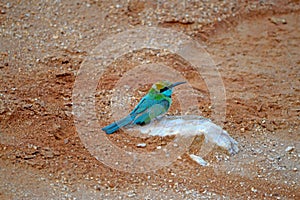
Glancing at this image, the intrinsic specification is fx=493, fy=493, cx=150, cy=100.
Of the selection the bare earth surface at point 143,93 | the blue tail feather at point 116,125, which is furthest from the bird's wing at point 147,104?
the bare earth surface at point 143,93

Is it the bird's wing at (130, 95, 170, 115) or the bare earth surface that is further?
the bird's wing at (130, 95, 170, 115)

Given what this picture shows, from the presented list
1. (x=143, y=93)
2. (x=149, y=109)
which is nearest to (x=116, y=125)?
(x=149, y=109)

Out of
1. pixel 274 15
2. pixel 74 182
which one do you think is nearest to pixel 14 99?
pixel 74 182

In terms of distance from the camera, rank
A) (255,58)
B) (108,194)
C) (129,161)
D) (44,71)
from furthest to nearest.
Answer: (255,58), (44,71), (129,161), (108,194)

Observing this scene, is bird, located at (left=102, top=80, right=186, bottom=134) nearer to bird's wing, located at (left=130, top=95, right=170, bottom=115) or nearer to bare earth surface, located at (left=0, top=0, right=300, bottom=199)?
bird's wing, located at (left=130, top=95, right=170, bottom=115)

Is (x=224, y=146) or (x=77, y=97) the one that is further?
(x=77, y=97)

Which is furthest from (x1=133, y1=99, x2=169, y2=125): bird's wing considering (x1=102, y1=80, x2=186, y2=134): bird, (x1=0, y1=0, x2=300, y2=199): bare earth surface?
(x1=0, y1=0, x2=300, y2=199): bare earth surface

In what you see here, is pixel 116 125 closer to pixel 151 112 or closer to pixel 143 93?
pixel 151 112

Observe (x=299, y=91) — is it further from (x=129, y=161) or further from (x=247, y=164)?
(x=129, y=161)
